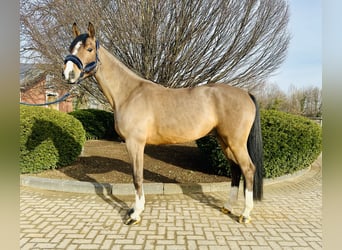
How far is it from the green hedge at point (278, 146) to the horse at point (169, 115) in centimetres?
169

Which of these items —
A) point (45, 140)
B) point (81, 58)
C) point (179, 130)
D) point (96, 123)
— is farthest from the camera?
point (96, 123)

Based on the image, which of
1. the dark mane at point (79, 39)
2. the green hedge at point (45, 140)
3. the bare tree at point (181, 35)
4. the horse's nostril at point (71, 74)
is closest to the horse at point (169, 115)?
the dark mane at point (79, 39)

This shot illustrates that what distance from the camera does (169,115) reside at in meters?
3.12

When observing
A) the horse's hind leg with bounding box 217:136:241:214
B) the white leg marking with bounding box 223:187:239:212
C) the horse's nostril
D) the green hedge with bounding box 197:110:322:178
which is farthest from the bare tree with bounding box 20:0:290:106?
the white leg marking with bounding box 223:187:239:212

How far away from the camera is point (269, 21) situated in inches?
267

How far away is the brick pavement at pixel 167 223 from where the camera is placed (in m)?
2.59

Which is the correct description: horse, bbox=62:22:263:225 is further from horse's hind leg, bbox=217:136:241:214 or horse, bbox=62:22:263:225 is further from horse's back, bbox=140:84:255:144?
horse's hind leg, bbox=217:136:241:214

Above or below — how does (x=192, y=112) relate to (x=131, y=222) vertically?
above

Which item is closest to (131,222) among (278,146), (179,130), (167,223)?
(167,223)

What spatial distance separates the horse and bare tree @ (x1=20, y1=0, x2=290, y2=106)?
3179 mm

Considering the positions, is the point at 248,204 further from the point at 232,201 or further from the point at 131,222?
the point at 131,222

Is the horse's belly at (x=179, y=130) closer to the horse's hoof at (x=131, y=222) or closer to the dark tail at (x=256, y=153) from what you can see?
the dark tail at (x=256, y=153)

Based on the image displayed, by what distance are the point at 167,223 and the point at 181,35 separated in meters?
4.74

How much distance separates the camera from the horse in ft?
10.0
